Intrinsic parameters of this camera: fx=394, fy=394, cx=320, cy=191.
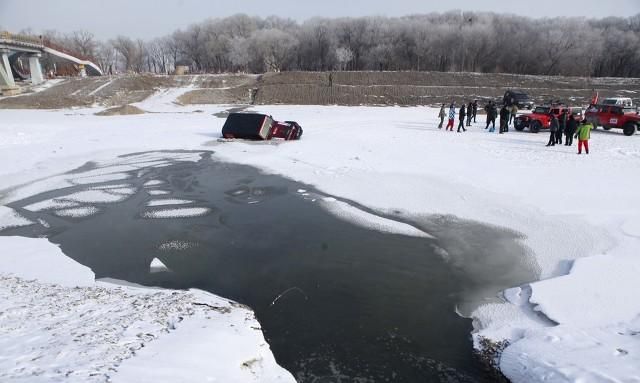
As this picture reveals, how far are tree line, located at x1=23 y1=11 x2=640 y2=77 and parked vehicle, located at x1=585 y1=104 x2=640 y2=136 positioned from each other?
160 ft

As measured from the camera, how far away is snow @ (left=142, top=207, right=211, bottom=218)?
332 inches

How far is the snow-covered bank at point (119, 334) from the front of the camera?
3387 millimetres

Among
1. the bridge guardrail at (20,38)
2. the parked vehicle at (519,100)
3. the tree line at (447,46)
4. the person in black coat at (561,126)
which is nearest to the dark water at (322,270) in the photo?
the person in black coat at (561,126)

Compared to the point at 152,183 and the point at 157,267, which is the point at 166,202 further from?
the point at 157,267

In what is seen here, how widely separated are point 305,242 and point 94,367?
4.10 metres

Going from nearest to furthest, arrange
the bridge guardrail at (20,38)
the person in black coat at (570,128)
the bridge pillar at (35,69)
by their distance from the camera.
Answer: the person in black coat at (570,128), the bridge guardrail at (20,38), the bridge pillar at (35,69)

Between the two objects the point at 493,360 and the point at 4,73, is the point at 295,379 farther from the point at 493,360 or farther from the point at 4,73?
the point at 4,73

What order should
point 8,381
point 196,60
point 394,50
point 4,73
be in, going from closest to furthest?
1. point 8,381
2. point 4,73
3. point 394,50
4. point 196,60

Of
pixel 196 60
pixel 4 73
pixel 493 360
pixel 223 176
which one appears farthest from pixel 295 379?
pixel 196 60

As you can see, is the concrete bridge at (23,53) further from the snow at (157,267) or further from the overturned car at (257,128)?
the snow at (157,267)

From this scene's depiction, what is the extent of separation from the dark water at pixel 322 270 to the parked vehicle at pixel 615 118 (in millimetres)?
15612

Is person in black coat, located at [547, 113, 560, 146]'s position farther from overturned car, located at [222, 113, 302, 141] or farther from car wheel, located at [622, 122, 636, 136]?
overturned car, located at [222, 113, 302, 141]

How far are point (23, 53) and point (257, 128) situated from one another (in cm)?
4670

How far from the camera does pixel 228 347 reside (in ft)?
13.3
